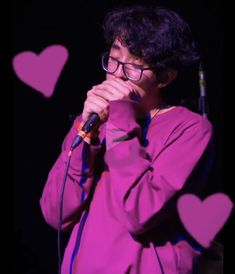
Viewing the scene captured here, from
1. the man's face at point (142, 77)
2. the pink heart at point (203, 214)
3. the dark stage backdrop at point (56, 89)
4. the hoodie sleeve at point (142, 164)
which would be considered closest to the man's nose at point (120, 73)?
the man's face at point (142, 77)

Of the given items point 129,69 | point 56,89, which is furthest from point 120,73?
point 56,89

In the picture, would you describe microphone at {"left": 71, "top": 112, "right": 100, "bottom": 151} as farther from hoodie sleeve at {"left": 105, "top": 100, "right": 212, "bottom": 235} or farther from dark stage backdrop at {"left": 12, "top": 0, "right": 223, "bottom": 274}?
dark stage backdrop at {"left": 12, "top": 0, "right": 223, "bottom": 274}

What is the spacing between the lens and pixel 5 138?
180 centimetres

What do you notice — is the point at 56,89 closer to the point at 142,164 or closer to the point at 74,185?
the point at 74,185

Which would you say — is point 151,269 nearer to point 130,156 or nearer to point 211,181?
point 130,156

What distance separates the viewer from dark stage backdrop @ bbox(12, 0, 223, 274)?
1740 mm

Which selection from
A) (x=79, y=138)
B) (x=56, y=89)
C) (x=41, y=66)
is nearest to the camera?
(x=79, y=138)

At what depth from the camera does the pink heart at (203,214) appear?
3.65ft

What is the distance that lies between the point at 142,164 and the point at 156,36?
1.36 feet

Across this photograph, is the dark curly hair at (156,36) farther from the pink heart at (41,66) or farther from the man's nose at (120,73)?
the pink heart at (41,66)

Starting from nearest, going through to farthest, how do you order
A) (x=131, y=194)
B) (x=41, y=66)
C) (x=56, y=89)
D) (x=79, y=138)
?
(x=131, y=194) < (x=79, y=138) < (x=41, y=66) < (x=56, y=89)

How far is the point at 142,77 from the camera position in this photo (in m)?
1.17

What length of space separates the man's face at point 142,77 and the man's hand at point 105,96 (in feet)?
0.26

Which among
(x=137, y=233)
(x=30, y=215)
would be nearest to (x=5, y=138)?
(x=30, y=215)
